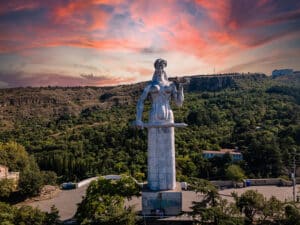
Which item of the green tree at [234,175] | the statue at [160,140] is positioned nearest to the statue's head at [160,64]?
the statue at [160,140]

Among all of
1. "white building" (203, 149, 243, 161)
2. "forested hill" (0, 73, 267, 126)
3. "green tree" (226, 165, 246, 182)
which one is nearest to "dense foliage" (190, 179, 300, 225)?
"green tree" (226, 165, 246, 182)

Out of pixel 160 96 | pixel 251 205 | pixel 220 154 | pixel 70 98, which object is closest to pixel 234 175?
pixel 220 154

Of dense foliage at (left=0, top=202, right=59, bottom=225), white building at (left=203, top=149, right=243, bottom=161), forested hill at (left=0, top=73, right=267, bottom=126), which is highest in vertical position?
forested hill at (left=0, top=73, right=267, bottom=126)

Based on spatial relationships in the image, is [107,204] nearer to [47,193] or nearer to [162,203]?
[162,203]

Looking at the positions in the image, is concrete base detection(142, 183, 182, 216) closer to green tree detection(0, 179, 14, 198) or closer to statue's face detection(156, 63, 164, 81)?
statue's face detection(156, 63, 164, 81)

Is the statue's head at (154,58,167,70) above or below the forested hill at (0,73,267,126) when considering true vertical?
below

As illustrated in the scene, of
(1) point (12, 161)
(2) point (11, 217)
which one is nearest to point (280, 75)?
(1) point (12, 161)

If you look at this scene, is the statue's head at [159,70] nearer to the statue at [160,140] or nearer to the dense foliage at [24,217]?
the statue at [160,140]
